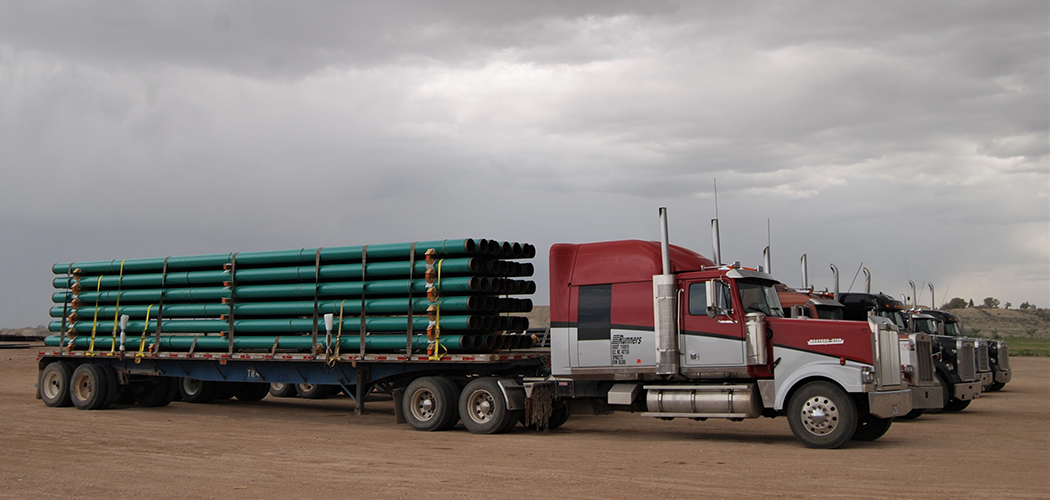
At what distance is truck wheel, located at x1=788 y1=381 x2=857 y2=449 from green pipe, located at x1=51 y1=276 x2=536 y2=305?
533cm

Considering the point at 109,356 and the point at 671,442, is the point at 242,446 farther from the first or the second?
the point at 109,356

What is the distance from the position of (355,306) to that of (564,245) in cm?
426

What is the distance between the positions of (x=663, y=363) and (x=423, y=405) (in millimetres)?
4470

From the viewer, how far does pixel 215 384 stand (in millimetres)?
21797

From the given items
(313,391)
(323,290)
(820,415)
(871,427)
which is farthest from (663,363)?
(313,391)

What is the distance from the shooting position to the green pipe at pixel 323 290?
1498 centimetres

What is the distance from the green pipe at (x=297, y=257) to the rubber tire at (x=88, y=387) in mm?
2250

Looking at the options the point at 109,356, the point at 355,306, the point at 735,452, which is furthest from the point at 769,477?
the point at 109,356

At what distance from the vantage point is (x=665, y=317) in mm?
13195

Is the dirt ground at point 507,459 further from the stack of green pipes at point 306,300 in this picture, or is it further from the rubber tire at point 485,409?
the stack of green pipes at point 306,300

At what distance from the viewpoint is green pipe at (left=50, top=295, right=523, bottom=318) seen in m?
14.9

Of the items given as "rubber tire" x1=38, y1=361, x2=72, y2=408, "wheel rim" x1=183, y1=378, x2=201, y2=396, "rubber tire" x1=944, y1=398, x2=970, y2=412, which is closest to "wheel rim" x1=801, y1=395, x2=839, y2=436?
"rubber tire" x1=944, y1=398, x2=970, y2=412

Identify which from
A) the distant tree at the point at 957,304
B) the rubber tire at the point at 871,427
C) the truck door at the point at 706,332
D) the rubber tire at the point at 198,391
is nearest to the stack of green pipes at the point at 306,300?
the rubber tire at the point at 198,391

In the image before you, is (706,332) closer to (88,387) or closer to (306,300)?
(306,300)
